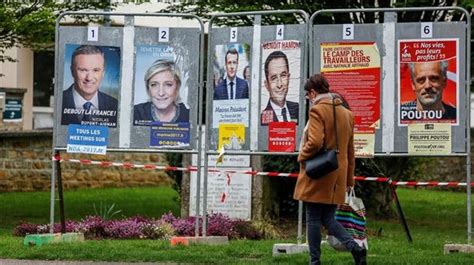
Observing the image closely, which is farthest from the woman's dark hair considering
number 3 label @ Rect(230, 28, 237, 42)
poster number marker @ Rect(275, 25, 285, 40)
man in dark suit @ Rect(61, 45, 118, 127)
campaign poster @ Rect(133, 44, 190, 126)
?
man in dark suit @ Rect(61, 45, 118, 127)

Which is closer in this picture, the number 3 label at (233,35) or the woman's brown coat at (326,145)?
the woman's brown coat at (326,145)

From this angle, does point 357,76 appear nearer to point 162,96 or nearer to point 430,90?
point 430,90

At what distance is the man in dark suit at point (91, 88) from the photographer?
14523 millimetres

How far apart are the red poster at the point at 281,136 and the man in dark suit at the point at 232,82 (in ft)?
1.78

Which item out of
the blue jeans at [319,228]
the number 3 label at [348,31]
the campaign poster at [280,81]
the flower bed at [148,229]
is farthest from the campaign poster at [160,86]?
the blue jeans at [319,228]

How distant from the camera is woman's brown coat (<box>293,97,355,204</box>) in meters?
11.3

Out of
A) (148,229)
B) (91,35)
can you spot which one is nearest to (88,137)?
(91,35)

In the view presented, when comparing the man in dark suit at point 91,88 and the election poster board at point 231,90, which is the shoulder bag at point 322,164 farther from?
the man in dark suit at point 91,88

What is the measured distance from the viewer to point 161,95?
568 inches

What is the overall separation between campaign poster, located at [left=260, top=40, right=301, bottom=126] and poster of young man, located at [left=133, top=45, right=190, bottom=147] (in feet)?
3.37

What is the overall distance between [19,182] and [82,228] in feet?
37.6

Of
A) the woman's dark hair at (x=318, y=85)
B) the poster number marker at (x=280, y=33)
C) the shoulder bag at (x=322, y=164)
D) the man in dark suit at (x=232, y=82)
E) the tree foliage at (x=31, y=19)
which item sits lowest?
the shoulder bag at (x=322, y=164)

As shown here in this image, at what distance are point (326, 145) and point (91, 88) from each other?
4.15 m

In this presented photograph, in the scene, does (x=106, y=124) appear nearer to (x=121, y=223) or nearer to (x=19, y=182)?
(x=121, y=223)
